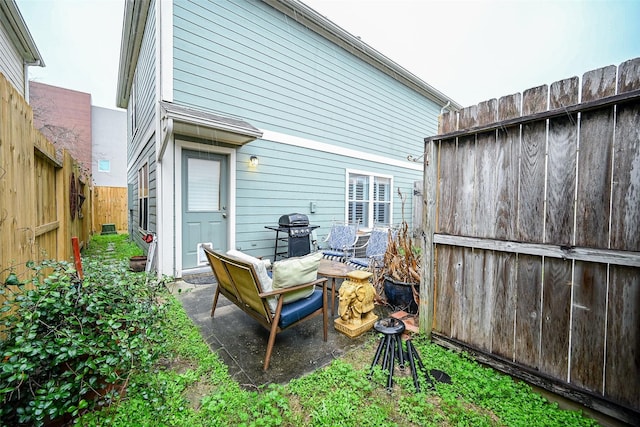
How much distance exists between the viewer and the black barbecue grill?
18.4 ft

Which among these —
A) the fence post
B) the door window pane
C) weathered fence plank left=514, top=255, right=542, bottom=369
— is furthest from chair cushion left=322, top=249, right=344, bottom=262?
weathered fence plank left=514, top=255, right=542, bottom=369

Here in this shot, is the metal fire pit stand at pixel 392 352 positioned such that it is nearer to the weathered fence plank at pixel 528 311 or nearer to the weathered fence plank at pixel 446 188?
the weathered fence plank at pixel 528 311

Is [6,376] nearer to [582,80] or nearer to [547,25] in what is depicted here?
[582,80]

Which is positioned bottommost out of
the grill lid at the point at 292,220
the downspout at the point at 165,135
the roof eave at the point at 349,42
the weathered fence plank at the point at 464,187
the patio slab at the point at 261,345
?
the patio slab at the point at 261,345

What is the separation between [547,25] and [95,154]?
20554mm

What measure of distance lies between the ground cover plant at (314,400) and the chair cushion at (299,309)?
0.49m

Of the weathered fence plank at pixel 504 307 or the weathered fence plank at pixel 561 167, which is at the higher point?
the weathered fence plank at pixel 561 167

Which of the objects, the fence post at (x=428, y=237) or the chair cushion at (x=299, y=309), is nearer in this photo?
the chair cushion at (x=299, y=309)

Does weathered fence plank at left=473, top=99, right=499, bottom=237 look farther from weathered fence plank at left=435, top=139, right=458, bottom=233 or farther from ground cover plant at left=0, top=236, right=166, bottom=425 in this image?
ground cover plant at left=0, top=236, right=166, bottom=425

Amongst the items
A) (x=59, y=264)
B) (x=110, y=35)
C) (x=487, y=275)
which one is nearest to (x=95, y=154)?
(x=110, y=35)

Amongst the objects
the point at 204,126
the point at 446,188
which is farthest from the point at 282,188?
the point at 446,188

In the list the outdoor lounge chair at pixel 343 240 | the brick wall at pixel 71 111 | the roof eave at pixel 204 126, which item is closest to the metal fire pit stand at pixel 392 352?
the outdoor lounge chair at pixel 343 240

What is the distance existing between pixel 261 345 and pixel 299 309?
567 millimetres

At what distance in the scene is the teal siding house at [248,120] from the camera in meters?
4.46
